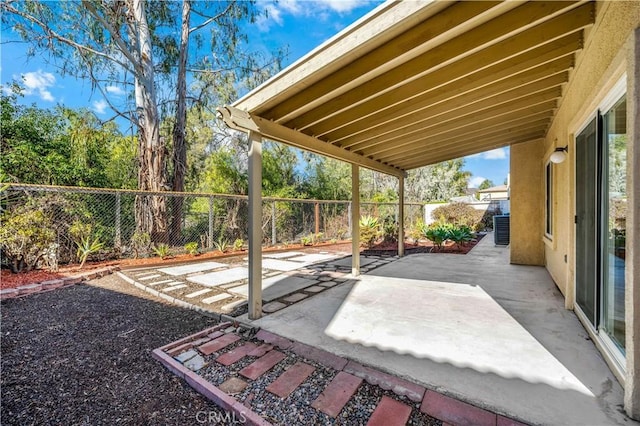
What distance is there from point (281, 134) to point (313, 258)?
4.62m

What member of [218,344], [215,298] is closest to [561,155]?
[218,344]

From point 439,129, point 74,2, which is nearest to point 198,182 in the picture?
point 74,2

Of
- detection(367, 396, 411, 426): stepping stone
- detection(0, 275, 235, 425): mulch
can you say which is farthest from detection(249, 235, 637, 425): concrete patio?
detection(0, 275, 235, 425): mulch

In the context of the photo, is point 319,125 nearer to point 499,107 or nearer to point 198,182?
point 499,107

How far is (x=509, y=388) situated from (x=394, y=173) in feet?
18.5

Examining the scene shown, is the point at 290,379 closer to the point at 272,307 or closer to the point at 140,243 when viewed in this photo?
the point at 272,307

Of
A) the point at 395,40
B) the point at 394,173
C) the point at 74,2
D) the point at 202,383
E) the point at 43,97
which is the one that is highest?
the point at 74,2

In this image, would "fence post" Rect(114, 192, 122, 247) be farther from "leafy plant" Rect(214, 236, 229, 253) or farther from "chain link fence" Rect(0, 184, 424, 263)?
"leafy plant" Rect(214, 236, 229, 253)

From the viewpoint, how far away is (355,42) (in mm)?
2279

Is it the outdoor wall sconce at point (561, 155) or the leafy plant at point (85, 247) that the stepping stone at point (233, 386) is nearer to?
the outdoor wall sconce at point (561, 155)

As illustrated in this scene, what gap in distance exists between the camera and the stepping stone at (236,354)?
2.44m

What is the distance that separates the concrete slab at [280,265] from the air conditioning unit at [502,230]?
738cm

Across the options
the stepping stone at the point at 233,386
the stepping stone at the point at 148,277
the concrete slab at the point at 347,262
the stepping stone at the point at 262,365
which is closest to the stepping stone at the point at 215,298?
the stepping stone at the point at 262,365

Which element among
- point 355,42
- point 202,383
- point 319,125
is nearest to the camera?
point 202,383
